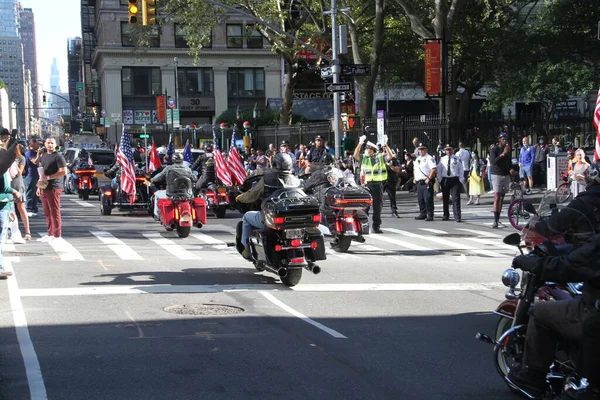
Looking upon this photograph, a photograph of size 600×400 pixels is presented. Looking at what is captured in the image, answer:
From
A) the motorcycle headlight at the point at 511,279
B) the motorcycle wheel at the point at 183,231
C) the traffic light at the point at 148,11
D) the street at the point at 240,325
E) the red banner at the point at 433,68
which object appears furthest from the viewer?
the red banner at the point at 433,68

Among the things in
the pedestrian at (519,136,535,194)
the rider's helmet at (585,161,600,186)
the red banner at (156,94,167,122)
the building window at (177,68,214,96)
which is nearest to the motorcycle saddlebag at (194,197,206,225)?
the rider's helmet at (585,161,600,186)

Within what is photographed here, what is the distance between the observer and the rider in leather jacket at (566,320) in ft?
16.7

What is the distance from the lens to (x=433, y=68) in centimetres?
3106

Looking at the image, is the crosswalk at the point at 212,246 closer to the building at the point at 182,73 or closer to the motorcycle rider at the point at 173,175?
the motorcycle rider at the point at 173,175

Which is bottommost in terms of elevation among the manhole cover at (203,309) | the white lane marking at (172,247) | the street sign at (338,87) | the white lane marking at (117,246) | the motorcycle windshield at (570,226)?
the manhole cover at (203,309)

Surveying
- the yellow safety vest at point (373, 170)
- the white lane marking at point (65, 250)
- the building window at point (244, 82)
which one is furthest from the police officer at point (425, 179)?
the building window at point (244, 82)

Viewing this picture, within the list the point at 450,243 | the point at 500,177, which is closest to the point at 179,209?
the point at 450,243

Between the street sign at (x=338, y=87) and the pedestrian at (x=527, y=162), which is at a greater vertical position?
the street sign at (x=338, y=87)

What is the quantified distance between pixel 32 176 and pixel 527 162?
15.6m

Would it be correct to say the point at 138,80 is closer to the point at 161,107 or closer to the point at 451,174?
the point at 161,107

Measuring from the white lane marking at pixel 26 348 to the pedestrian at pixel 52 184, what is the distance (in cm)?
486

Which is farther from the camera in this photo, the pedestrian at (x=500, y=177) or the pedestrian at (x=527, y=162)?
the pedestrian at (x=527, y=162)

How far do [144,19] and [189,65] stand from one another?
5319cm

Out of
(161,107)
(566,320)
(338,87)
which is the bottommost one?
(566,320)
